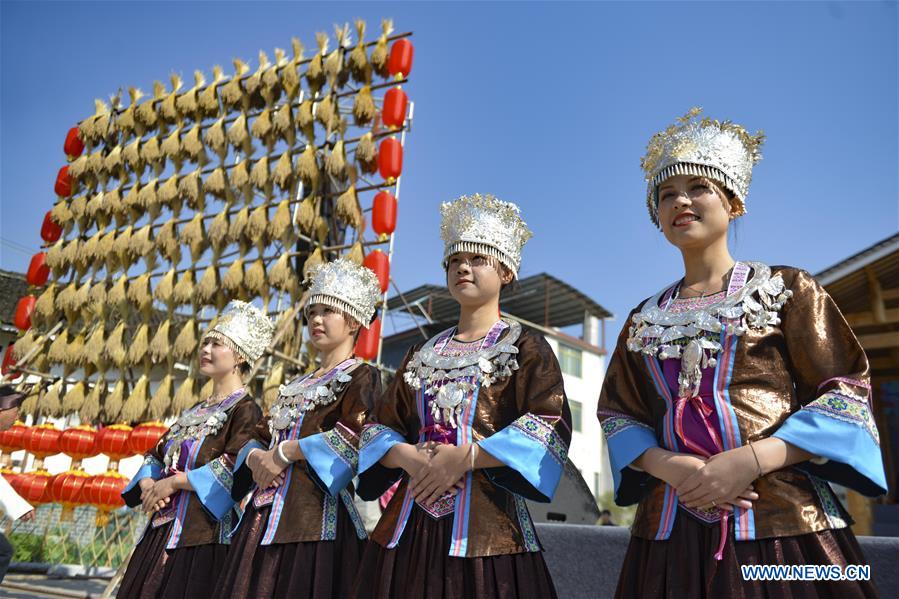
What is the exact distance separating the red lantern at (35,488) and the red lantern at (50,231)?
629cm

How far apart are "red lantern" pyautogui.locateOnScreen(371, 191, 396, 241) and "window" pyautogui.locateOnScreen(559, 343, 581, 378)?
1311 centimetres

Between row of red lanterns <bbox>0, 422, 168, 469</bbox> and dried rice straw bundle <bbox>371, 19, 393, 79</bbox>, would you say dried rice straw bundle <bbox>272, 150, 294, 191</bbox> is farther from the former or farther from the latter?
row of red lanterns <bbox>0, 422, 168, 469</bbox>

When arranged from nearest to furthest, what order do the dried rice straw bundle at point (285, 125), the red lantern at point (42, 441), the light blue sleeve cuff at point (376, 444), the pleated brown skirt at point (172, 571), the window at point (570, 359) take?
1. the light blue sleeve cuff at point (376, 444)
2. the pleated brown skirt at point (172, 571)
3. the red lantern at point (42, 441)
4. the dried rice straw bundle at point (285, 125)
5. the window at point (570, 359)

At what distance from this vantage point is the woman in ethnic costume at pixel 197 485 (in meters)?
3.25

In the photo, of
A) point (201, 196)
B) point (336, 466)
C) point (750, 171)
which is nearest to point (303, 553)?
point (336, 466)

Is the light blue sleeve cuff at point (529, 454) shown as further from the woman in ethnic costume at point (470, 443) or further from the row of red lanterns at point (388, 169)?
the row of red lanterns at point (388, 169)

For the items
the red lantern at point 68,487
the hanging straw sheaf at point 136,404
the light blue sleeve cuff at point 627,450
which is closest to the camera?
the light blue sleeve cuff at point 627,450

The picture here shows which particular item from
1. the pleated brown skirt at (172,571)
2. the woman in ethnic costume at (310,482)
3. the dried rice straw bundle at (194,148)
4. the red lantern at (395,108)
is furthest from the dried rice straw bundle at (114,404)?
the woman in ethnic costume at (310,482)

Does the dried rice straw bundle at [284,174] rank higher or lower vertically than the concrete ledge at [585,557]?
higher

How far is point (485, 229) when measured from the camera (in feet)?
8.65

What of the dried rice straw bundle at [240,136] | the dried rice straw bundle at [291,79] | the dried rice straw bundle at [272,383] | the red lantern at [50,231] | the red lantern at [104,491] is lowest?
the red lantern at [104,491]

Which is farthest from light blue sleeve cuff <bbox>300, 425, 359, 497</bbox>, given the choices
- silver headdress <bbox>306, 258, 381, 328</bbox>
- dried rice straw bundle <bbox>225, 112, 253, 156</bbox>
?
dried rice straw bundle <bbox>225, 112, 253, 156</bbox>

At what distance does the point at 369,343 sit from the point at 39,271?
7113 millimetres

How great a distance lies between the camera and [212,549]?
3.30m
